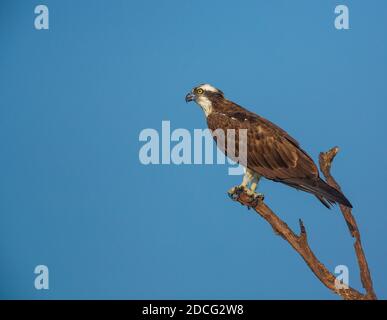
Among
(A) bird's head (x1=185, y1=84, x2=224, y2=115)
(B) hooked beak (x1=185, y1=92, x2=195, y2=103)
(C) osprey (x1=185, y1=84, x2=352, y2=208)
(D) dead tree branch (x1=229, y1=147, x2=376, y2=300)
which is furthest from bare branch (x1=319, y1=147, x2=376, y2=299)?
(B) hooked beak (x1=185, y1=92, x2=195, y2=103)

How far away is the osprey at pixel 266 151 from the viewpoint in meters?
8.66

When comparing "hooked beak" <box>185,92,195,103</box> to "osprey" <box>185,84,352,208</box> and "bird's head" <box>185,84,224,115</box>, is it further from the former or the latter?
"osprey" <box>185,84,352,208</box>

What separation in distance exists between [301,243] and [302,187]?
3.00ft

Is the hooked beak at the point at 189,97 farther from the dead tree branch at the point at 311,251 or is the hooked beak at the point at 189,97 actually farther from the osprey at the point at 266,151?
the dead tree branch at the point at 311,251

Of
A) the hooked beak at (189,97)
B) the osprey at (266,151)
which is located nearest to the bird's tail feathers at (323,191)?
the osprey at (266,151)

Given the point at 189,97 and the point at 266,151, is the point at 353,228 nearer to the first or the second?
the point at 266,151

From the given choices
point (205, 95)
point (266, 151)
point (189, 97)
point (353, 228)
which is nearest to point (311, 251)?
point (353, 228)

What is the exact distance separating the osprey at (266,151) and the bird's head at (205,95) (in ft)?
0.05

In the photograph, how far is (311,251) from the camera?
26.3 feet

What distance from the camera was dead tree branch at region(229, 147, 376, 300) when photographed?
26.1 feet
